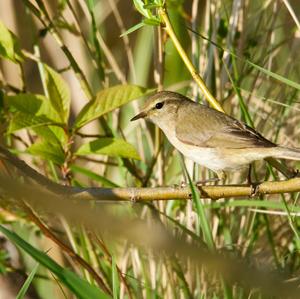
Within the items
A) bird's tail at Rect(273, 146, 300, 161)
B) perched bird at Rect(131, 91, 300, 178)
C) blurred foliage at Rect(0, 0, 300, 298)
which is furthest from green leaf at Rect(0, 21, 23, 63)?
bird's tail at Rect(273, 146, 300, 161)

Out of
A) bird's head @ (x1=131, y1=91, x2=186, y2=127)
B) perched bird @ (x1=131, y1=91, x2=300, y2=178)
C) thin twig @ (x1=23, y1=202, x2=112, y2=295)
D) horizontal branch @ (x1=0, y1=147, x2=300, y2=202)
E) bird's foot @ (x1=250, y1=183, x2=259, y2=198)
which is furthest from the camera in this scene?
bird's head @ (x1=131, y1=91, x2=186, y2=127)

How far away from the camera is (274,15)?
349cm

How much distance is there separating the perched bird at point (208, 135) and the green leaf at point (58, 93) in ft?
2.32

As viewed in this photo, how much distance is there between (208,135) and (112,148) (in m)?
0.83

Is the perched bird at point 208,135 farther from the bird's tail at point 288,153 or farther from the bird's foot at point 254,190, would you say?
the bird's foot at point 254,190

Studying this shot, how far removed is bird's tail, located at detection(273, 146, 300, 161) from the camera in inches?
102

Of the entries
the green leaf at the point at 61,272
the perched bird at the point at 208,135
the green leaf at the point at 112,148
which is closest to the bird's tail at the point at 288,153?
the perched bird at the point at 208,135

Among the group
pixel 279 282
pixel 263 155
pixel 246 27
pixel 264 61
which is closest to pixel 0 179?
pixel 279 282

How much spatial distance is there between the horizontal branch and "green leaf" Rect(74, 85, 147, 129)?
44cm

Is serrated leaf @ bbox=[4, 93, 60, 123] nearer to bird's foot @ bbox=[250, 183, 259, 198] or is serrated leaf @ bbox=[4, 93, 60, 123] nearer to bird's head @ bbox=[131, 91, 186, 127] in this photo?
bird's foot @ bbox=[250, 183, 259, 198]

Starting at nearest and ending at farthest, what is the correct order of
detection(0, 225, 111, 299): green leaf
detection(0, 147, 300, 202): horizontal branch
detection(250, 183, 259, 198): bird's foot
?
detection(0, 225, 111, 299): green leaf < detection(0, 147, 300, 202): horizontal branch < detection(250, 183, 259, 198): bird's foot

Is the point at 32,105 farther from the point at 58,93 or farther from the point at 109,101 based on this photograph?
the point at 109,101

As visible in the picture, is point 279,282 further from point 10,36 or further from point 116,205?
point 116,205

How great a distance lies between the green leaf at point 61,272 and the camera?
167cm
